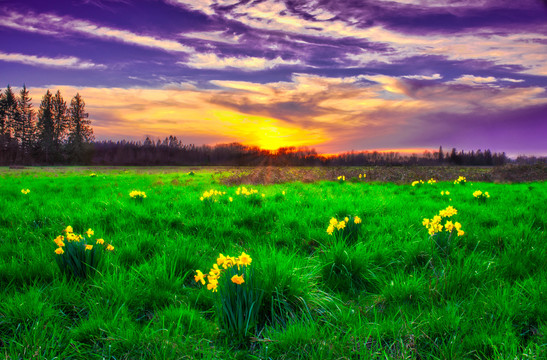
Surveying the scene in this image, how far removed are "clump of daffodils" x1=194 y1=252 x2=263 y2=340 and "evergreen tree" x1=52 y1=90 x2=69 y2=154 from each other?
256ft

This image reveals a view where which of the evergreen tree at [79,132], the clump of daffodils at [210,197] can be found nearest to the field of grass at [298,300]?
the clump of daffodils at [210,197]

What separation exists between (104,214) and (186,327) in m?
4.10

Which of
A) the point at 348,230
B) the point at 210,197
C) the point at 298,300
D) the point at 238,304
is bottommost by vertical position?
the point at 298,300

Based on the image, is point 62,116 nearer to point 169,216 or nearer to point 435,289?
point 169,216

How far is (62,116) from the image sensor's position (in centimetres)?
6606

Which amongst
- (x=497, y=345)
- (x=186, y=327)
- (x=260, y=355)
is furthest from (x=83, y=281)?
(x=497, y=345)

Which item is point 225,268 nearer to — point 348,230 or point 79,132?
point 348,230

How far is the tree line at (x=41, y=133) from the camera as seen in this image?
203 feet

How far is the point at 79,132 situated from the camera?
6681 centimetres

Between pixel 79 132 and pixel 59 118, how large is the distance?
522cm

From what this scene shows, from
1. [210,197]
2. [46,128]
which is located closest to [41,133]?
[46,128]

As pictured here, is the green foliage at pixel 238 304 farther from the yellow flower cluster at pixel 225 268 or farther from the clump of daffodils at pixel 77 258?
the clump of daffodils at pixel 77 258

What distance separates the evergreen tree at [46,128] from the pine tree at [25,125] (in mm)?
2440

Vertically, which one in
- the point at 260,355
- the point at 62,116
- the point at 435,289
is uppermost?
the point at 62,116
